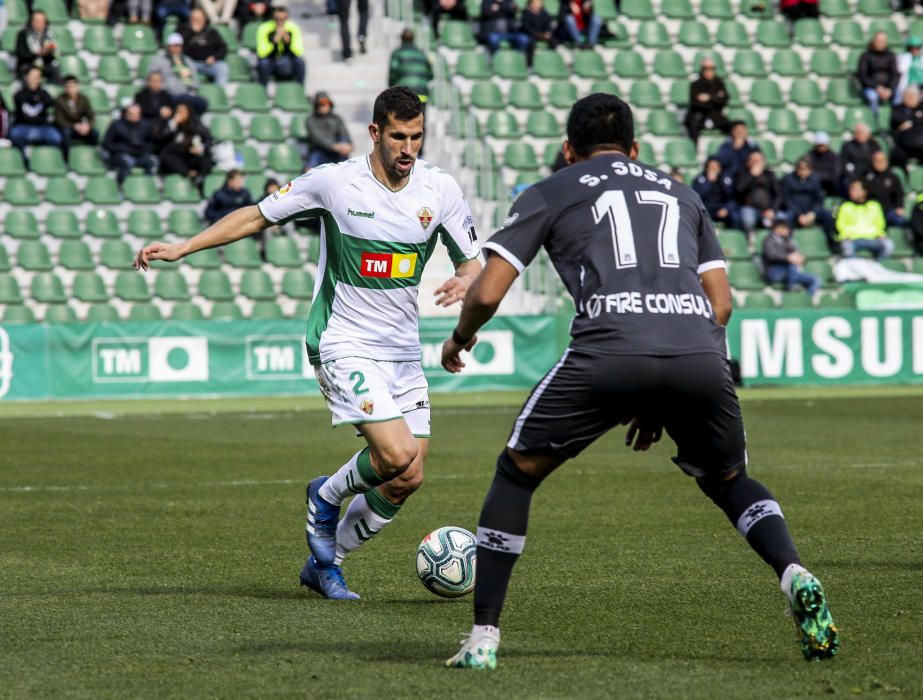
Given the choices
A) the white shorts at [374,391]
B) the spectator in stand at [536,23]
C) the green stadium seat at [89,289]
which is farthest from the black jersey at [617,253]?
the spectator in stand at [536,23]

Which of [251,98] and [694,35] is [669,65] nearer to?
[694,35]

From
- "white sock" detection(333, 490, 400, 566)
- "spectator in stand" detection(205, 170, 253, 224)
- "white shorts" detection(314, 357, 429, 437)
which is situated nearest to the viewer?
"white shorts" detection(314, 357, 429, 437)

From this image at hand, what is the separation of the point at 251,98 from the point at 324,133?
2.31m

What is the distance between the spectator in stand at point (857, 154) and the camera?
87.1 feet

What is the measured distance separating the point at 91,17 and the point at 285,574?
2087 cm

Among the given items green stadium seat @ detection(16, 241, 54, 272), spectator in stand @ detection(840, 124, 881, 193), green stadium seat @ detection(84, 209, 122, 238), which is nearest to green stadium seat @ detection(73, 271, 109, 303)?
green stadium seat @ detection(16, 241, 54, 272)

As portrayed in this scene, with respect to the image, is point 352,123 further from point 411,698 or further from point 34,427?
point 411,698

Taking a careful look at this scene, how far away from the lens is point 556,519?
10.2 m

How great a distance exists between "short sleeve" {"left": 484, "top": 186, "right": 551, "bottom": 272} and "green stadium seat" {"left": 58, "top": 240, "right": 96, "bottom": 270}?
20008 mm

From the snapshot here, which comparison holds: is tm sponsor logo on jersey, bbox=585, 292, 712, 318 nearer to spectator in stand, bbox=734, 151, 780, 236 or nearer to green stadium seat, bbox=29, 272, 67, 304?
green stadium seat, bbox=29, 272, 67, 304

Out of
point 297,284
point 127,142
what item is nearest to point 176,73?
point 127,142

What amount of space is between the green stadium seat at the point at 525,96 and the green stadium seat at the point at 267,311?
19.8ft

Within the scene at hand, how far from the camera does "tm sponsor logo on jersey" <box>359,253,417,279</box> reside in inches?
299

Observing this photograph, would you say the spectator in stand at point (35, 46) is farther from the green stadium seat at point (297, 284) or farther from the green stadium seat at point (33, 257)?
the green stadium seat at point (297, 284)
